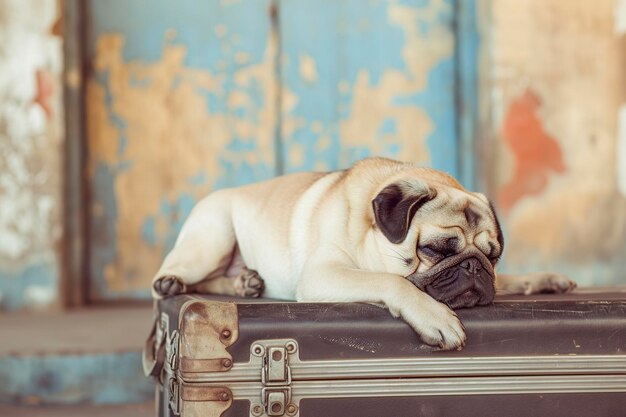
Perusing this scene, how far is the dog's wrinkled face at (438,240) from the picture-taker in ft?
7.85

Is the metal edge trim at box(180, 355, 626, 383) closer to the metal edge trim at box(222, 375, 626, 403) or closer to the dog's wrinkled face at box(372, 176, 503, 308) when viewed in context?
the metal edge trim at box(222, 375, 626, 403)

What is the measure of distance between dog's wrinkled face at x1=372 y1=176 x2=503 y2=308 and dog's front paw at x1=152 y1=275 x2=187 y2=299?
0.88m

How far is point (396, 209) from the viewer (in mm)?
2404

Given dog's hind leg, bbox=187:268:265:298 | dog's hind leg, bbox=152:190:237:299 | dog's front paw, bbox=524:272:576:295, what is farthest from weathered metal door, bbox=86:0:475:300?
dog's front paw, bbox=524:272:576:295

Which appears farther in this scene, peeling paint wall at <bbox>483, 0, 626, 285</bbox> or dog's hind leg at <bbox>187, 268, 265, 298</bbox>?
peeling paint wall at <bbox>483, 0, 626, 285</bbox>

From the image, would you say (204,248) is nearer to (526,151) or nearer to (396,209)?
(396,209)

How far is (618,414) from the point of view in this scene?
7.73 ft

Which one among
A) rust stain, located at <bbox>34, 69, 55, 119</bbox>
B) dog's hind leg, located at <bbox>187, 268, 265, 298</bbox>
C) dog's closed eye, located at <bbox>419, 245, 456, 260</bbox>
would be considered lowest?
dog's hind leg, located at <bbox>187, 268, 265, 298</bbox>

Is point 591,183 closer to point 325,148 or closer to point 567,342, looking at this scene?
point 325,148

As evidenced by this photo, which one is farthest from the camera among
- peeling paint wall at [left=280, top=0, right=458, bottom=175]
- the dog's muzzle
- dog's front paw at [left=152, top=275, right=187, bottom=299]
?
peeling paint wall at [left=280, top=0, right=458, bottom=175]

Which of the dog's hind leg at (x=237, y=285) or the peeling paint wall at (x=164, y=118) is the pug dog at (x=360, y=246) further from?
the peeling paint wall at (x=164, y=118)

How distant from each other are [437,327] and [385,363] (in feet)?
0.54

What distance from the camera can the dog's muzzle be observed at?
2.38m

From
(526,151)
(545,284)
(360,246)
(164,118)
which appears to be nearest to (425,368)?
(360,246)
